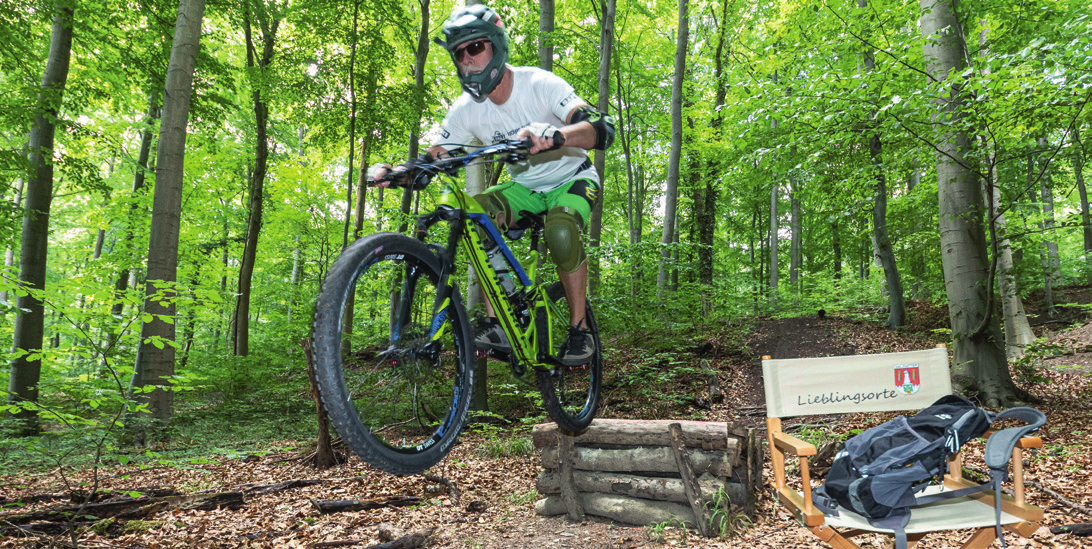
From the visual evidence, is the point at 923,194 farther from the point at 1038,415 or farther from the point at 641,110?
the point at 641,110

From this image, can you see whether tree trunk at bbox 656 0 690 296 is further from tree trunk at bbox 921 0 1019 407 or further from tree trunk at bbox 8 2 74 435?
tree trunk at bbox 8 2 74 435

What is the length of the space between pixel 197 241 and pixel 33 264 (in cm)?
550

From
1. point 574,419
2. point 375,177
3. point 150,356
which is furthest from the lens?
point 150,356

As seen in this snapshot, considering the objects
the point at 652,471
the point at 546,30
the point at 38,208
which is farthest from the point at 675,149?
the point at 38,208

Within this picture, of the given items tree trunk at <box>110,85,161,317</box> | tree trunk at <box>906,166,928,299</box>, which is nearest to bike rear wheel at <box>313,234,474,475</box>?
tree trunk at <box>906,166,928,299</box>

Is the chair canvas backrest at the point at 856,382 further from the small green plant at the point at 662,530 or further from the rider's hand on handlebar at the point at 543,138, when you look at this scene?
the rider's hand on handlebar at the point at 543,138

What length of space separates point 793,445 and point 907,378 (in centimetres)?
136

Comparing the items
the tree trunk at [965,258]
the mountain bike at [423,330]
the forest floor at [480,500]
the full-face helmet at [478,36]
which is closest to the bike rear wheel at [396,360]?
the mountain bike at [423,330]

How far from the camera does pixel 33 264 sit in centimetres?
766

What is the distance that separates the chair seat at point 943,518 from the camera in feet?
9.18

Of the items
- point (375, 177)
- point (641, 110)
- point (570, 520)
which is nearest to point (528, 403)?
point (570, 520)

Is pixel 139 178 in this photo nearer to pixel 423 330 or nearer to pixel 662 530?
pixel 662 530

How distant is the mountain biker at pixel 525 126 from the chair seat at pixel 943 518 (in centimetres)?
188

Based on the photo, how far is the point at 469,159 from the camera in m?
1.71
